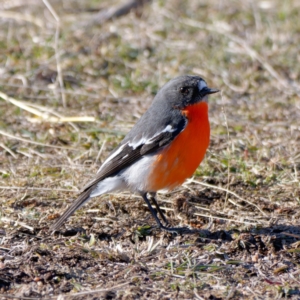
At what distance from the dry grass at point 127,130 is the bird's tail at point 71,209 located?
0.38ft

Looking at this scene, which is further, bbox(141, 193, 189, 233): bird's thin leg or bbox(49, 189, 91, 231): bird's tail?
bbox(141, 193, 189, 233): bird's thin leg

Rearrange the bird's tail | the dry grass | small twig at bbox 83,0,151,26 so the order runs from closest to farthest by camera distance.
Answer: the dry grass, the bird's tail, small twig at bbox 83,0,151,26

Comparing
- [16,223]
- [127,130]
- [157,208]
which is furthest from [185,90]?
[16,223]

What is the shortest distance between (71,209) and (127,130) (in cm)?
237

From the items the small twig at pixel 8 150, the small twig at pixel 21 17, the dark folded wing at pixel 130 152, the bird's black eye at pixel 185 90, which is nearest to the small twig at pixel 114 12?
the small twig at pixel 21 17

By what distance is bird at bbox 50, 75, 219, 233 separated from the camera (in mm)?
5730

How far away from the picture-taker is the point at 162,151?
579 centimetres

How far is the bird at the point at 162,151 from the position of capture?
5.73 meters

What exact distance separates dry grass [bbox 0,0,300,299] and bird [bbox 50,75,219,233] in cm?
29

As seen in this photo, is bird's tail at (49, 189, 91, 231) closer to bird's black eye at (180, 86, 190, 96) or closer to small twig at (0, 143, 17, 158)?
bird's black eye at (180, 86, 190, 96)

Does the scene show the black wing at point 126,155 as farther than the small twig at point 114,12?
No

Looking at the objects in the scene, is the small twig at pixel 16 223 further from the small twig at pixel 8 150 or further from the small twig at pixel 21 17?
the small twig at pixel 21 17

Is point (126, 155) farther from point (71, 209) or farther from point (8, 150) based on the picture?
point (8, 150)

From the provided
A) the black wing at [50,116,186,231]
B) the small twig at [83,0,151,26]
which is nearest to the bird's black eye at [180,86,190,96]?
the black wing at [50,116,186,231]
